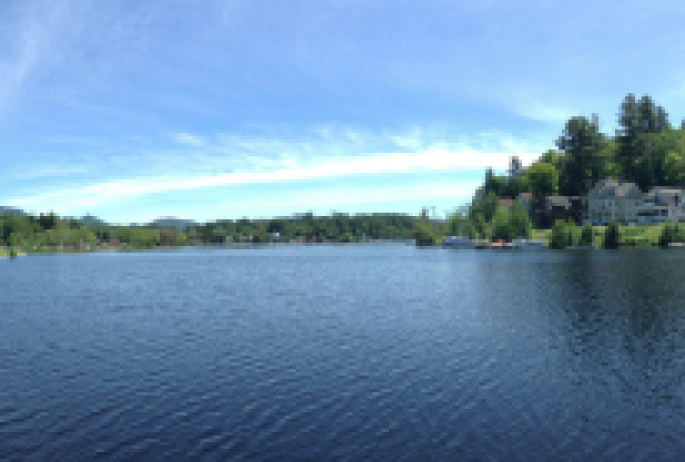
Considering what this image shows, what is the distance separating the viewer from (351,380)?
1017 inches

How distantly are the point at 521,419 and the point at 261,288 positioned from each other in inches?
2261

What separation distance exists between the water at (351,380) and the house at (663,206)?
13006cm

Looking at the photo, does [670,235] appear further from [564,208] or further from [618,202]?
[564,208]

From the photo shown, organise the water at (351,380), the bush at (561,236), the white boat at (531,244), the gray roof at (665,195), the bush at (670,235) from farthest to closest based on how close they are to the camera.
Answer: the white boat at (531,244) < the gray roof at (665,195) < the bush at (561,236) < the bush at (670,235) < the water at (351,380)

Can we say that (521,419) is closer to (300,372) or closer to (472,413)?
(472,413)

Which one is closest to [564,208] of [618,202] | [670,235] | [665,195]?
[618,202]

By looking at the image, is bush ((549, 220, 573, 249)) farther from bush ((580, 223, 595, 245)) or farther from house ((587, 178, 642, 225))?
house ((587, 178, 642, 225))

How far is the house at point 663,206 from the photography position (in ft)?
529

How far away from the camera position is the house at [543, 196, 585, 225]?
622 ft

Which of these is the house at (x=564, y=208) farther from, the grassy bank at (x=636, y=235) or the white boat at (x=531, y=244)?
the grassy bank at (x=636, y=235)

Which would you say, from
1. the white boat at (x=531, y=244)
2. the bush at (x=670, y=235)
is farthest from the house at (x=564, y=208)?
the bush at (x=670, y=235)

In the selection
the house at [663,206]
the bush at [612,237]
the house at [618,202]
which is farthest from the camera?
the house at [618,202]

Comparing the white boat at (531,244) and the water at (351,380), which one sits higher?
the white boat at (531,244)

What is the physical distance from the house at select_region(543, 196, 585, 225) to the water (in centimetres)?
14464
